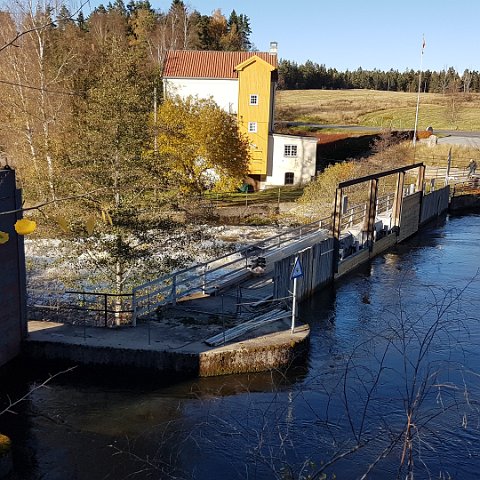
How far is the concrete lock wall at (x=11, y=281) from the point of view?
43.7 ft

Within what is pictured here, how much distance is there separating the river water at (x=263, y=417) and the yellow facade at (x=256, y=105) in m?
26.8

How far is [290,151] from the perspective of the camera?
44.0 meters

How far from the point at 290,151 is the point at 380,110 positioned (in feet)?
171

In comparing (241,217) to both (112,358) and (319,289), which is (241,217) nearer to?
(319,289)

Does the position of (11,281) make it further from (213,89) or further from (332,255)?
(213,89)

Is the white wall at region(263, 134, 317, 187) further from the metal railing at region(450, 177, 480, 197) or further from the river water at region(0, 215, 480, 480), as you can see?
the river water at region(0, 215, 480, 480)

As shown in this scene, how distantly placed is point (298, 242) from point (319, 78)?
10530cm

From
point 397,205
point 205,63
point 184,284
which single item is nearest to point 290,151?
point 205,63

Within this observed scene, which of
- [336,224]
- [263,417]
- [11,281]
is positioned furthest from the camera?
[336,224]

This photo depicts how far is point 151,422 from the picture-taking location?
490 inches

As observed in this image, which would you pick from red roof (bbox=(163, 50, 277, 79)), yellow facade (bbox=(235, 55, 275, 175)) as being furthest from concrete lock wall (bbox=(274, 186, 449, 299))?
red roof (bbox=(163, 50, 277, 79))

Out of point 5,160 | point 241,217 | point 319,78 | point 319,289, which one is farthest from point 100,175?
point 319,78

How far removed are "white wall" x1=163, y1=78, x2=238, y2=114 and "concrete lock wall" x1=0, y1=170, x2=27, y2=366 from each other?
3125 cm

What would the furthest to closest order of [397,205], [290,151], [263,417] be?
[290,151], [397,205], [263,417]
